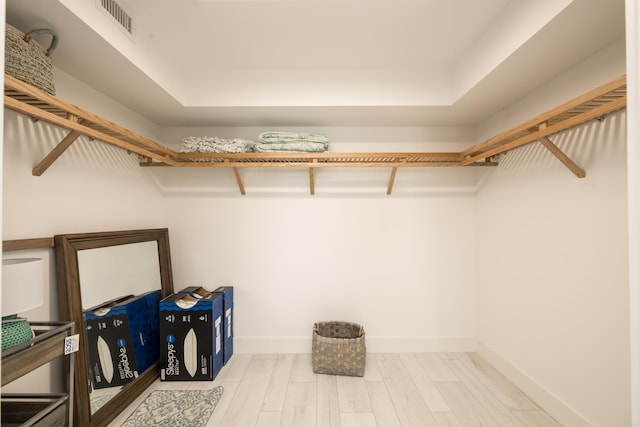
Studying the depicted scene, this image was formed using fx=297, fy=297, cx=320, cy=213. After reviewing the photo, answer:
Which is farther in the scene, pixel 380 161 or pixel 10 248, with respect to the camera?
pixel 380 161

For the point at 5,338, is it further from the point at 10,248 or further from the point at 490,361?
the point at 490,361

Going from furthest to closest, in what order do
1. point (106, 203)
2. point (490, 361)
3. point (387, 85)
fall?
point (490, 361) → point (387, 85) → point (106, 203)

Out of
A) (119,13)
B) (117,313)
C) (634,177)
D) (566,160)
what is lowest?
(117,313)

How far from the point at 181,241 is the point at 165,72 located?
1358 millimetres

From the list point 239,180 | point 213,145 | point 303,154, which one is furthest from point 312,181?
→ point 213,145

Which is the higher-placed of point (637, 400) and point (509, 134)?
point (509, 134)

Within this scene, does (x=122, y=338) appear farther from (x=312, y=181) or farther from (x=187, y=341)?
(x=312, y=181)

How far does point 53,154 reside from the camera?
1.46 metres

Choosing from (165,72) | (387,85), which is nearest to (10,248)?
(165,72)

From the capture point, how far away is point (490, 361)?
2359mm

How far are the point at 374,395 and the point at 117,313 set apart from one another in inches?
68.5

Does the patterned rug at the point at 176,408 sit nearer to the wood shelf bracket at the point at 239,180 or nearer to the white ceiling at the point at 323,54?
the wood shelf bracket at the point at 239,180

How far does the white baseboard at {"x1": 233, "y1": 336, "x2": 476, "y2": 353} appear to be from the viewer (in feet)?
8.42

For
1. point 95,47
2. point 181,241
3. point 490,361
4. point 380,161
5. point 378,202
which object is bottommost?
point 490,361
